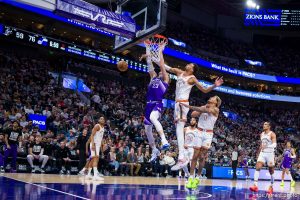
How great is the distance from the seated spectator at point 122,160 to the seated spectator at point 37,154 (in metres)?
3.70

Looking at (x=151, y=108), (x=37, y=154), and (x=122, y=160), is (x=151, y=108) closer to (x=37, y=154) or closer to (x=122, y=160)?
(x=37, y=154)

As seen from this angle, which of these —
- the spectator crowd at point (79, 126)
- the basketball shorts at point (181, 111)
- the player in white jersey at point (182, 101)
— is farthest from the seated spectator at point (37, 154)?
the basketball shorts at point (181, 111)

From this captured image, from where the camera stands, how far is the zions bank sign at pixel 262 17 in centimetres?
4122

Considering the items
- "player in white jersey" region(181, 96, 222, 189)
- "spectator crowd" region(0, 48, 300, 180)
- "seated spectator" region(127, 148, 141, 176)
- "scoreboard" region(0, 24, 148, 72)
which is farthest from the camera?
"scoreboard" region(0, 24, 148, 72)

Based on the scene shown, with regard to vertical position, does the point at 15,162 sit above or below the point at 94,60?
below

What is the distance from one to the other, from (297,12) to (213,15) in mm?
9860

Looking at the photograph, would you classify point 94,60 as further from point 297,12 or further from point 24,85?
point 297,12

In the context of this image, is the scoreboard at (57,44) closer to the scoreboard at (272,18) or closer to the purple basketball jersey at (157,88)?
the scoreboard at (272,18)

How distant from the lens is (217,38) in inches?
1775

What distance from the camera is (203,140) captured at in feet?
33.7

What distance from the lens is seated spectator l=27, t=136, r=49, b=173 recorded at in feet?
49.8

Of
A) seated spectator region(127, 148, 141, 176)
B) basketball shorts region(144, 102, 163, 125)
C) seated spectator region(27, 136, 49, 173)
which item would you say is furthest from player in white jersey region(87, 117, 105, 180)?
seated spectator region(127, 148, 141, 176)

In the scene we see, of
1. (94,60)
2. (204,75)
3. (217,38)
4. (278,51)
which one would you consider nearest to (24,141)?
(94,60)

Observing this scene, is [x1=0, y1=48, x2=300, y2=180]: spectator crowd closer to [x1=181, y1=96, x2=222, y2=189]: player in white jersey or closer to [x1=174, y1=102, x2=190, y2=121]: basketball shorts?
[x1=181, y1=96, x2=222, y2=189]: player in white jersey
